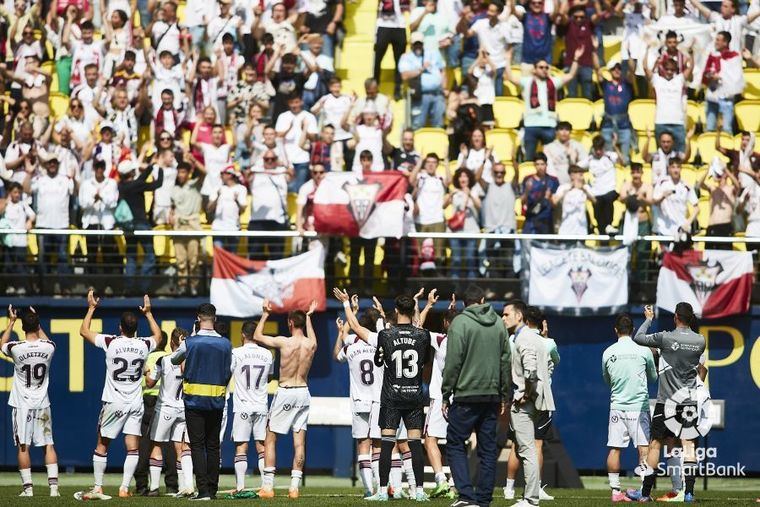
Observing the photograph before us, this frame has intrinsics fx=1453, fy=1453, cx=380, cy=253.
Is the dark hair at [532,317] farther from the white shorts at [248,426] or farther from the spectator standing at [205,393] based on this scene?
the white shorts at [248,426]

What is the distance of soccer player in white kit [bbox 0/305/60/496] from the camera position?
17.1 m

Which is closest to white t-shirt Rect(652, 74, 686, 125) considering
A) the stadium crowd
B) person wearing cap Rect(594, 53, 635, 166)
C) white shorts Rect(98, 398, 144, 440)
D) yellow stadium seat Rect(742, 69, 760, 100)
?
the stadium crowd

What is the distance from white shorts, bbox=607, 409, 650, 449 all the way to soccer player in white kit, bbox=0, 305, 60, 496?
6.55 metres

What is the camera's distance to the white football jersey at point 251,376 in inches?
662

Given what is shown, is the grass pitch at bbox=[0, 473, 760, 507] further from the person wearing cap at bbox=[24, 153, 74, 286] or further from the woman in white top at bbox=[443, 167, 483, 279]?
the woman in white top at bbox=[443, 167, 483, 279]

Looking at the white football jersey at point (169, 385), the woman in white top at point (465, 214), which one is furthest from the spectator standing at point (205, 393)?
the woman in white top at point (465, 214)

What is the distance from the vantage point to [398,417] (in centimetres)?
1528

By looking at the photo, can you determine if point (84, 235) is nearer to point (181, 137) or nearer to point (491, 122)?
point (181, 137)

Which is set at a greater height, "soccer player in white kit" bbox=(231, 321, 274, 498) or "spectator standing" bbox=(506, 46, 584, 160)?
"spectator standing" bbox=(506, 46, 584, 160)

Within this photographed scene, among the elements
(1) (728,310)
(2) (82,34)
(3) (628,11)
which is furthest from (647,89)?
(2) (82,34)

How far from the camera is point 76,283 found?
848 inches

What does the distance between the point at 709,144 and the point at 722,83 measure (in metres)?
1.13

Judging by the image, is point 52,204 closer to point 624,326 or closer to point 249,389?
point 249,389

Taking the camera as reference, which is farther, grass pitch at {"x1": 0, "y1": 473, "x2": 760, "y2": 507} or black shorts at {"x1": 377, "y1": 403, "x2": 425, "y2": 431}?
grass pitch at {"x1": 0, "y1": 473, "x2": 760, "y2": 507}
